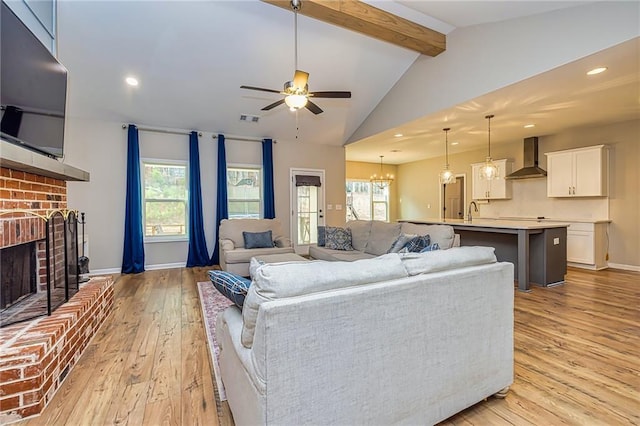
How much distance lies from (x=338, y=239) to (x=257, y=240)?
1396mm

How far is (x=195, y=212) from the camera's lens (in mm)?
5918

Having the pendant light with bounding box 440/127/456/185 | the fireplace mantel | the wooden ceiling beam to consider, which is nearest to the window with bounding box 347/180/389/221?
the pendant light with bounding box 440/127/456/185

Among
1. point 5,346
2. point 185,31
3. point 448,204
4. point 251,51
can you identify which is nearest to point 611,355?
point 5,346

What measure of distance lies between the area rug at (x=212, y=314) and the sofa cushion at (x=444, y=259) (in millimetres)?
1422

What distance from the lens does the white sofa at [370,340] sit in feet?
3.92

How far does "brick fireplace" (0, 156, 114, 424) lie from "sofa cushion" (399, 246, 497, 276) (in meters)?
2.27

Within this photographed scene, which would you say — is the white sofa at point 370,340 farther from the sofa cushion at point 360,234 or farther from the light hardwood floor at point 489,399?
the sofa cushion at point 360,234

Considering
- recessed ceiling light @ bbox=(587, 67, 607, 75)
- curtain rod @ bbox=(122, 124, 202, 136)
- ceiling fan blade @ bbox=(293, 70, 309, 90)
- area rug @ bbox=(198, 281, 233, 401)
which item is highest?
curtain rod @ bbox=(122, 124, 202, 136)

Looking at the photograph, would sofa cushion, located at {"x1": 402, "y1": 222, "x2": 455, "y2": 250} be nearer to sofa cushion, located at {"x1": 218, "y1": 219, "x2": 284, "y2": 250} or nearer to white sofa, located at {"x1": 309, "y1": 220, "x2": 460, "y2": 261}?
white sofa, located at {"x1": 309, "y1": 220, "x2": 460, "y2": 261}

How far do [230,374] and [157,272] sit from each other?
4.64m

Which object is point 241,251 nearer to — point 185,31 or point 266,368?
point 185,31

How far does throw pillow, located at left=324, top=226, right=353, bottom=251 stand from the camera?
16.5ft

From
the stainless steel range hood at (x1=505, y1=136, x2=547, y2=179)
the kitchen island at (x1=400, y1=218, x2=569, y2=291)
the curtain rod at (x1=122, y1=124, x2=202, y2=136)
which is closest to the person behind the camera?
the kitchen island at (x1=400, y1=218, x2=569, y2=291)

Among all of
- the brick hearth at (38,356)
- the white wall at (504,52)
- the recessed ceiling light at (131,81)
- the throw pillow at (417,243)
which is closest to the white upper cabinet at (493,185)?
the white wall at (504,52)
